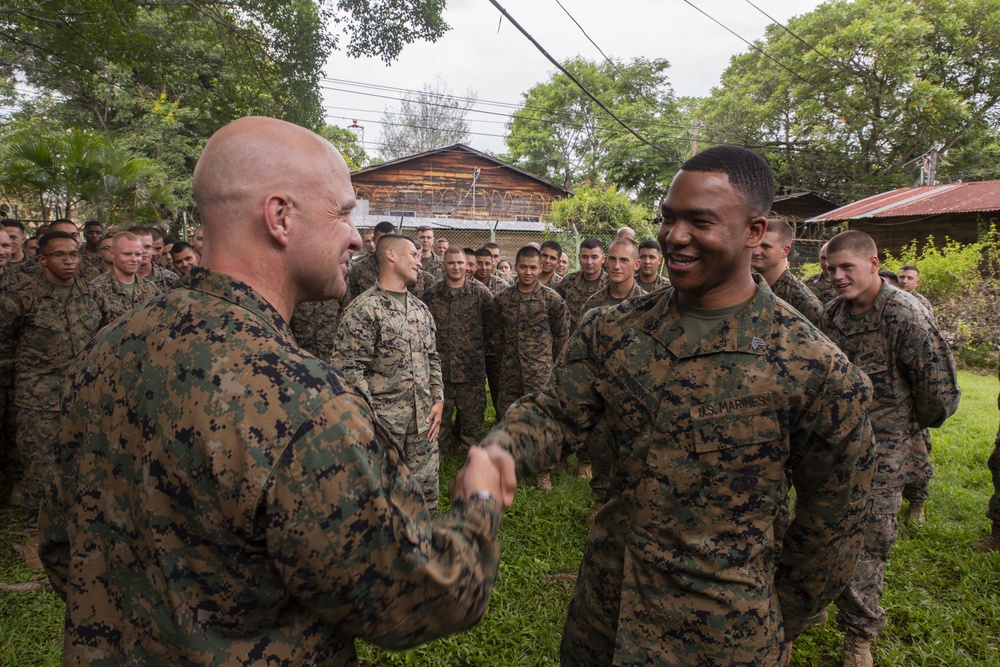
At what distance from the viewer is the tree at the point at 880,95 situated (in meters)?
26.1

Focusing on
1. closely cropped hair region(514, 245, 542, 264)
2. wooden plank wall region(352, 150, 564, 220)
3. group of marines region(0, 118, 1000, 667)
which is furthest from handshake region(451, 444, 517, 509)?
wooden plank wall region(352, 150, 564, 220)

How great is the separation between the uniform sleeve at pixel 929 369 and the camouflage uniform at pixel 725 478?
2012mm

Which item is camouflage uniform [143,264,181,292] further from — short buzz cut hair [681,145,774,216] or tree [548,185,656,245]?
tree [548,185,656,245]

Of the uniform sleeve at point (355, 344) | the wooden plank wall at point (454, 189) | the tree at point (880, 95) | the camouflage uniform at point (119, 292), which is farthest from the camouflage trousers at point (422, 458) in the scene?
the tree at point (880, 95)

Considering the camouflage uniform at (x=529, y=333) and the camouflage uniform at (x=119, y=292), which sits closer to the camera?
the camouflage uniform at (x=119, y=292)

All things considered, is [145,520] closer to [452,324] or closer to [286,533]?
[286,533]

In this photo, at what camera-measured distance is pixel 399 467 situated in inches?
51.1

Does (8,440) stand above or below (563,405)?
below

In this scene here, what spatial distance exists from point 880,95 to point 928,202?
1178 cm

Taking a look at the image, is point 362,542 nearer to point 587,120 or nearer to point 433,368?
point 433,368

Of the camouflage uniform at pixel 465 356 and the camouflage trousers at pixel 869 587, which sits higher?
the camouflage uniform at pixel 465 356

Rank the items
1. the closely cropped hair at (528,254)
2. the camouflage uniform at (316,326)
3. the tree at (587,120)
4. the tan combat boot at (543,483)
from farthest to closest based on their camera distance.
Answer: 1. the tree at (587,120)
2. the camouflage uniform at (316,326)
3. the closely cropped hair at (528,254)
4. the tan combat boot at (543,483)

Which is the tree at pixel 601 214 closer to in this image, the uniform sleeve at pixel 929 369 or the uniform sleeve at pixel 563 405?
the uniform sleeve at pixel 929 369

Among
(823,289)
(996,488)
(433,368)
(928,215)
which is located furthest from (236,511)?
(928,215)
